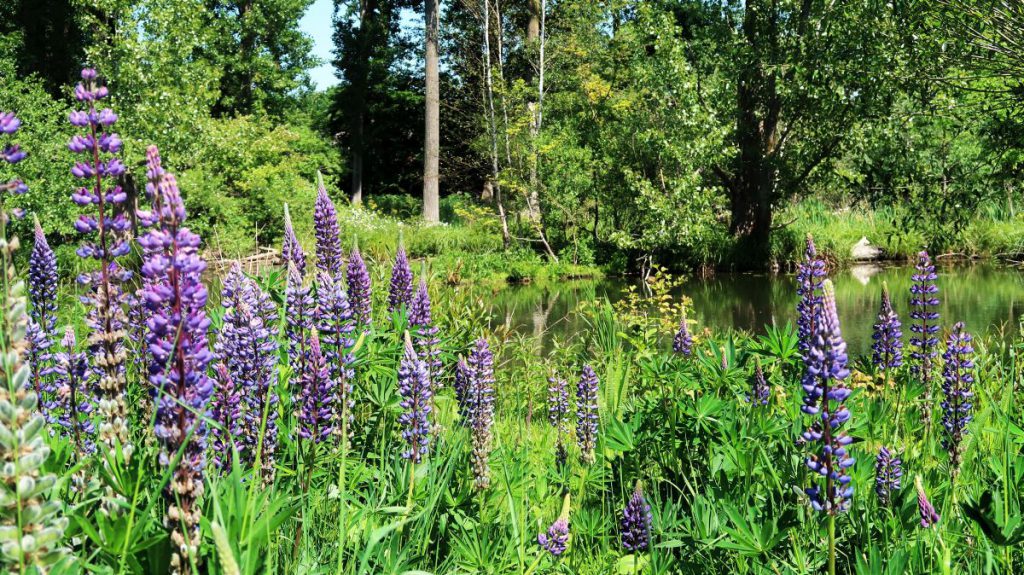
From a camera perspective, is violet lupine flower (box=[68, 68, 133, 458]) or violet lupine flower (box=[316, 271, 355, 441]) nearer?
violet lupine flower (box=[68, 68, 133, 458])

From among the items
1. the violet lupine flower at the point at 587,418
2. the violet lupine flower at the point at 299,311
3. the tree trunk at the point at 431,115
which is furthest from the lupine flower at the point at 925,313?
the tree trunk at the point at 431,115

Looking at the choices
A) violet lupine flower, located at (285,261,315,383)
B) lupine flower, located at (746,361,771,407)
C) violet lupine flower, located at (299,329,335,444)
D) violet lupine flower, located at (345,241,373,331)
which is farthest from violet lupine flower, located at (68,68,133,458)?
lupine flower, located at (746,361,771,407)

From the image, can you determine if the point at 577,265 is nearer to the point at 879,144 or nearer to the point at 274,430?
the point at 879,144

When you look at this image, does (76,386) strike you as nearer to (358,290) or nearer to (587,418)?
(358,290)

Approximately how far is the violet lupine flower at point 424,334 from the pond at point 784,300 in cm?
553

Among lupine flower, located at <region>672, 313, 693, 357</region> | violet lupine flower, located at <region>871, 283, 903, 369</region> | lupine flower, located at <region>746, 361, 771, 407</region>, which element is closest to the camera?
lupine flower, located at <region>746, 361, 771, 407</region>

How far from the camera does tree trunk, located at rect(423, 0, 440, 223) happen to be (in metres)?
24.9

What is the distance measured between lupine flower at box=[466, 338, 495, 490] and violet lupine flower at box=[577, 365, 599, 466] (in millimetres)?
370

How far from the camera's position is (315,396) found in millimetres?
2133

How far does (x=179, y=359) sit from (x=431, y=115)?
969 inches

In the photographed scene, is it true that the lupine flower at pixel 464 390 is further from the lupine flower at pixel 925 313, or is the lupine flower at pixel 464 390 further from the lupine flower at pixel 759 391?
the lupine flower at pixel 925 313

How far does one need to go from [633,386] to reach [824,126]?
14.2 m

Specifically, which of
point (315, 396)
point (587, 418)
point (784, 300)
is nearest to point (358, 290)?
point (587, 418)

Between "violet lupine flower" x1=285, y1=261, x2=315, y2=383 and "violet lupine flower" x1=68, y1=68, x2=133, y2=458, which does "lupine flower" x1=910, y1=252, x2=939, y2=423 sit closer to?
"violet lupine flower" x1=285, y1=261, x2=315, y2=383
